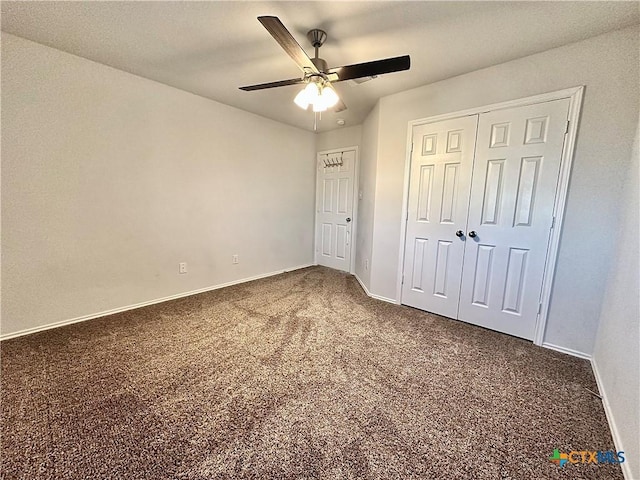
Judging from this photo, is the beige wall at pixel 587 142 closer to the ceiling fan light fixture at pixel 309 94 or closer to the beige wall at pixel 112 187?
the ceiling fan light fixture at pixel 309 94

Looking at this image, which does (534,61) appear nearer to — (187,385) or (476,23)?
(476,23)

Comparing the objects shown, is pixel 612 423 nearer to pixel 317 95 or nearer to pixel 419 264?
pixel 419 264

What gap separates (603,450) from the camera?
1.28m

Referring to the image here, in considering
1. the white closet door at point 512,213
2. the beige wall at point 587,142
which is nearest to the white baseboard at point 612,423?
the beige wall at point 587,142

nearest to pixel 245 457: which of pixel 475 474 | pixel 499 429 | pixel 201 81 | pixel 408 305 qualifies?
pixel 475 474

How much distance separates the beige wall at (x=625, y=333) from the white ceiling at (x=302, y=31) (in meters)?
0.94

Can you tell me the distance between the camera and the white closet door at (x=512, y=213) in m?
2.11

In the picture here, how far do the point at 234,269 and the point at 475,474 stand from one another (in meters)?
3.21

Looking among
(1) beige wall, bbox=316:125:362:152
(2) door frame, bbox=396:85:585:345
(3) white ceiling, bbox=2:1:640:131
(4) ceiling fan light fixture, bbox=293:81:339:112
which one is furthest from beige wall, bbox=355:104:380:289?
(4) ceiling fan light fixture, bbox=293:81:339:112

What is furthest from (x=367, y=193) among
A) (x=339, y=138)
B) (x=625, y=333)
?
(x=625, y=333)

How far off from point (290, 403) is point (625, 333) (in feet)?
6.16

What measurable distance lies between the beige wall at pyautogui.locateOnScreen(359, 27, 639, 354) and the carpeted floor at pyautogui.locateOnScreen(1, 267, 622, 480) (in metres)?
0.42

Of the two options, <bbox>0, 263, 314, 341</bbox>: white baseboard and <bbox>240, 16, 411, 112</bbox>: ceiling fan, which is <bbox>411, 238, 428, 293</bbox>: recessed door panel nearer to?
<bbox>240, 16, 411, 112</bbox>: ceiling fan

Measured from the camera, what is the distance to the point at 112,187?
2.55 metres
